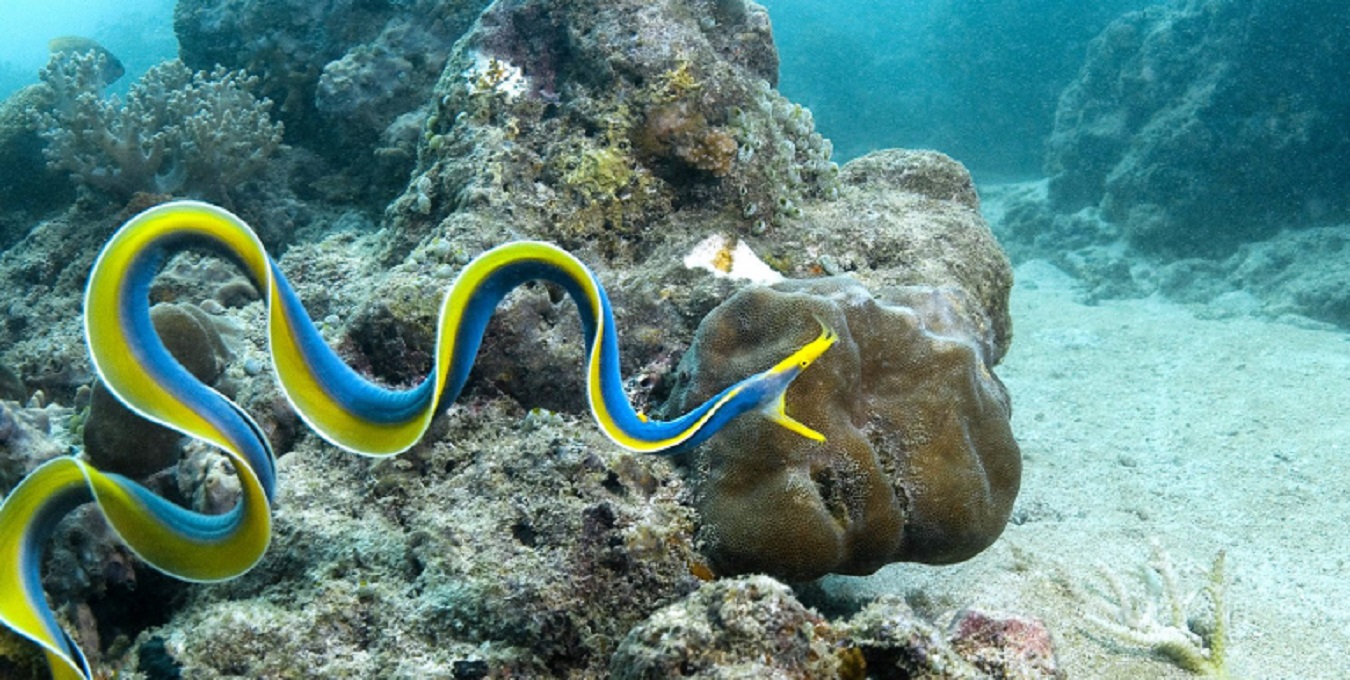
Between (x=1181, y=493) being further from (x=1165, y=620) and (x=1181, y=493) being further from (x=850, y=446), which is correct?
(x=850, y=446)

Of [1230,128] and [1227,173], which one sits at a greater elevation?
[1230,128]

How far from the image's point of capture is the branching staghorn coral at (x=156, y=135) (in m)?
5.75

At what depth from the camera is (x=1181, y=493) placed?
4574 mm

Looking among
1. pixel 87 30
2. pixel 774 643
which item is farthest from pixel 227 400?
pixel 87 30

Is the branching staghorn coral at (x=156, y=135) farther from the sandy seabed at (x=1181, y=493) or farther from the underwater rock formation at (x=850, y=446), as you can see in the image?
the sandy seabed at (x=1181, y=493)

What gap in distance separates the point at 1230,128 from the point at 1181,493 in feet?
40.5

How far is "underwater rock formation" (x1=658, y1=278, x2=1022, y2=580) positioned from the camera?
2.57 meters

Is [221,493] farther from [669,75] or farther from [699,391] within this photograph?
[669,75]

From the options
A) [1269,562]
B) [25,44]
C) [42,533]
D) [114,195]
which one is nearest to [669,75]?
[42,533]

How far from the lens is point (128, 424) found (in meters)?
2.56

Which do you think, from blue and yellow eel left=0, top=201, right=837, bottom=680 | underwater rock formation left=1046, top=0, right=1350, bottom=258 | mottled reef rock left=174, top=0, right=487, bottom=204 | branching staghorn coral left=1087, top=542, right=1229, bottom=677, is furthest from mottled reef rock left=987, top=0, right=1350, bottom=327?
blue and yellow eel left=0, top=201, right=837, bottom=680

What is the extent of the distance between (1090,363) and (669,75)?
6791 mm

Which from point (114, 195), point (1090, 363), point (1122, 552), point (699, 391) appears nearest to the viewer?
point (699, 391)

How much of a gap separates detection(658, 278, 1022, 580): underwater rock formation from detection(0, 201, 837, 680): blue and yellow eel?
513 mm
